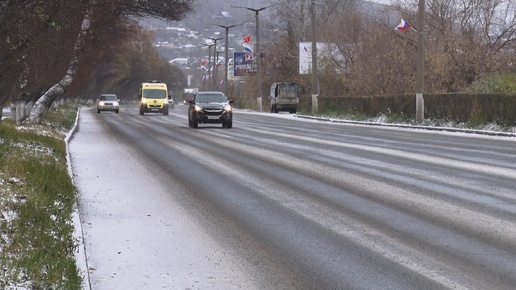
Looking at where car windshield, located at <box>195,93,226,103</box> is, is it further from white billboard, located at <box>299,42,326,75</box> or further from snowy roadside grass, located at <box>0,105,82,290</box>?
white billboard, located at <box>299,42,326,75</box>

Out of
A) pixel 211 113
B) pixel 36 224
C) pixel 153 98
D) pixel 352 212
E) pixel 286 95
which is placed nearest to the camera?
pixel 36 224

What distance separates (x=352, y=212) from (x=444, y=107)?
31.7m

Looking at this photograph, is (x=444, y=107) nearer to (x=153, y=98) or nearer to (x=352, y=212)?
(x=352, y=212)

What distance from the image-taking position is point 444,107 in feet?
144

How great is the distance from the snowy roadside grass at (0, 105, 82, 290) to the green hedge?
23.0 m

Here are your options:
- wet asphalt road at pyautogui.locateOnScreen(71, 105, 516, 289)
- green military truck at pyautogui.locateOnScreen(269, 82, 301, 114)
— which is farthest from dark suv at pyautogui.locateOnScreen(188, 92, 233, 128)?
green military truck at pyautogui.locateOnScreen(269, 82, 301, 114)

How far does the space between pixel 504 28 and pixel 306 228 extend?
175 feet

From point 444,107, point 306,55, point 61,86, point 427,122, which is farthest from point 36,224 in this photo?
point 306,55

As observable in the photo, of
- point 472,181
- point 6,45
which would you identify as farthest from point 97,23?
point 472,181

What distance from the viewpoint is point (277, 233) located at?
36.9 ft

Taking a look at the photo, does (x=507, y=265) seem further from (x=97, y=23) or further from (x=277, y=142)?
(x=97, y=23)

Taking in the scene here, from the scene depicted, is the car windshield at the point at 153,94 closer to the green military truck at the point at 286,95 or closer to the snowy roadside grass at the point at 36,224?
the green military truck at the point at 286,95

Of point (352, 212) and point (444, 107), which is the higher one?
point (352, 212)

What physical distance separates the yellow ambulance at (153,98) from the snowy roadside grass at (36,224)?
53.4m
